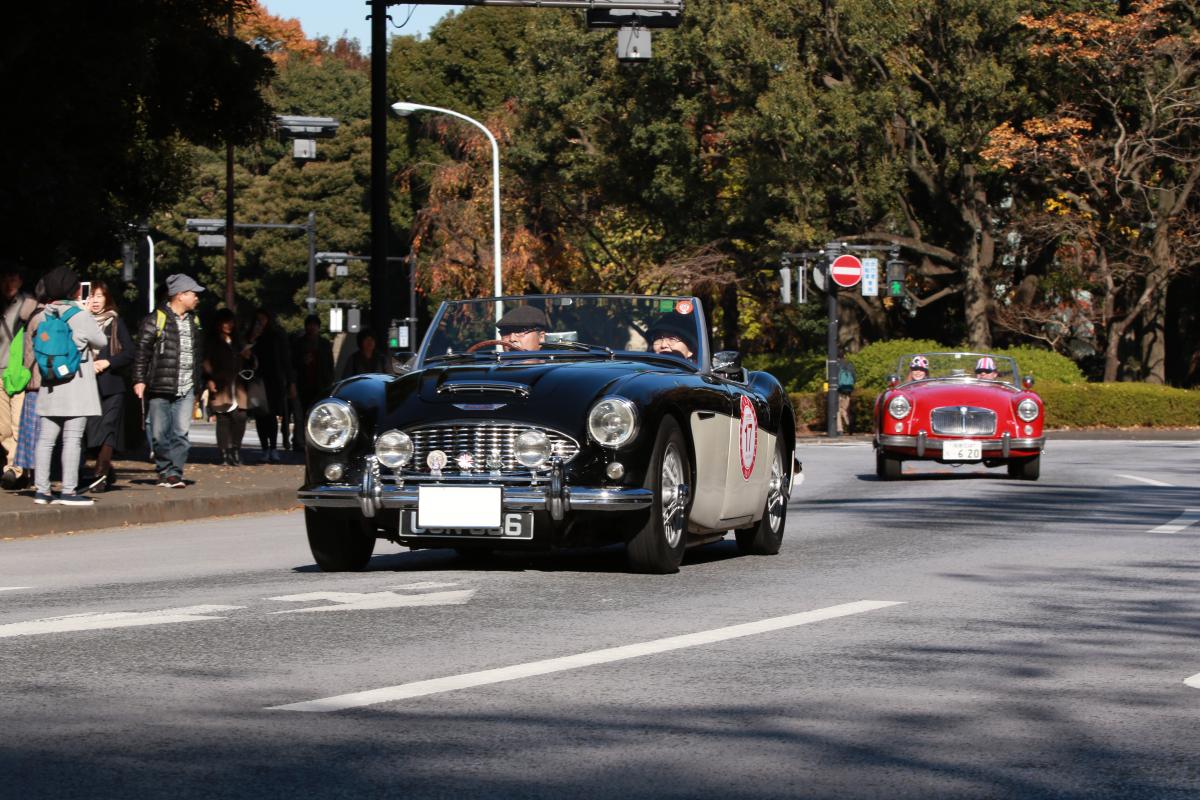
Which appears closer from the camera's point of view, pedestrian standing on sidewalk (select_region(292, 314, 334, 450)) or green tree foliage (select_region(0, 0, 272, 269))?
green tree foliage (select_region(0, 0, 272, 269))

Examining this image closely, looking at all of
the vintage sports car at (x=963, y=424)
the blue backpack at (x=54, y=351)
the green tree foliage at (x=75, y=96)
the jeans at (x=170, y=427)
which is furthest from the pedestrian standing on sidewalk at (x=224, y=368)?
the vintage sports car at (x=963, y=424)

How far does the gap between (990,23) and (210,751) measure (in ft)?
131

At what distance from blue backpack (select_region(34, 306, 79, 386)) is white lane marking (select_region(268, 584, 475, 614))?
21.7ft

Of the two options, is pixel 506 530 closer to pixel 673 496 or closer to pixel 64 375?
pixel 673 496

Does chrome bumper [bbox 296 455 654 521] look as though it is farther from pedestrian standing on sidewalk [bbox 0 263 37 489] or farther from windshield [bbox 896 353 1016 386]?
windshield [bbox 896 353 1016 386]

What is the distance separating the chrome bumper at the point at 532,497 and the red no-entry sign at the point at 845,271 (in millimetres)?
30366

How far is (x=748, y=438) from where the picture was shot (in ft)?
38.7

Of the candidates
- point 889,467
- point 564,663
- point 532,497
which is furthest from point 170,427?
point 564,663

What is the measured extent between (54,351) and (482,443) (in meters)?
6.47

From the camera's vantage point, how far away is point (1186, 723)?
6133 mm

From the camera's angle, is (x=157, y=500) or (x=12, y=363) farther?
(x=157, y=500)

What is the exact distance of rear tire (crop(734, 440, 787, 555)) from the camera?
12.2 m

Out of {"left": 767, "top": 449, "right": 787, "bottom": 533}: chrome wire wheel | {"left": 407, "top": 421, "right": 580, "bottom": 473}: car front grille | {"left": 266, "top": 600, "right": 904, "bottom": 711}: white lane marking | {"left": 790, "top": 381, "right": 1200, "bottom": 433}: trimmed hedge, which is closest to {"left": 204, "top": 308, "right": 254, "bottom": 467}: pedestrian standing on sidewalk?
{"left": 767, "top": 449, "right": 787, "bottom": 533}: chrome wire wheel

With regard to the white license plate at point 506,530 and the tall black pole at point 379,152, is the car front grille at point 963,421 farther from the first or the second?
the white license plate at point 506,530
